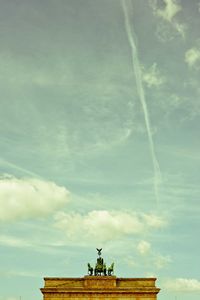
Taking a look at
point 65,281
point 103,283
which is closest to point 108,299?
point 103,283

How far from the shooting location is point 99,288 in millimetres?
57594

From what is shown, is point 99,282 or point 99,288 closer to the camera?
point 99,288

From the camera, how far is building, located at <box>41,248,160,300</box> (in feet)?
189

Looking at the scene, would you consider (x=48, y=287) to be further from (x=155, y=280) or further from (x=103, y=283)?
(x=155, y=280)

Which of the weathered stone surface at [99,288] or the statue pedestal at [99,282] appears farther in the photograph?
the statue pedestal at [99,282]

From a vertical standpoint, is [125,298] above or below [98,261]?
below

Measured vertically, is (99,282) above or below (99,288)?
above

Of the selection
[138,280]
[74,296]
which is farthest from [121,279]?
[74,296]

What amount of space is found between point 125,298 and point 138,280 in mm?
2902

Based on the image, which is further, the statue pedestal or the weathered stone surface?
the statue pedestal

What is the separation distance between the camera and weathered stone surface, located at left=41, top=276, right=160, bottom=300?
57.5 m

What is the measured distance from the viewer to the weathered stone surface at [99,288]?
57500 mm

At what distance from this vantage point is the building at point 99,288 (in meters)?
57.5

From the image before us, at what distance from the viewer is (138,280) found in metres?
59.0
